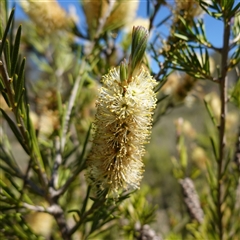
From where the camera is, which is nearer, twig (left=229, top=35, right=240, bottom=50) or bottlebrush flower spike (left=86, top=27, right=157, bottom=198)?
bottlebrush flower spike (left=86, top=27, right=157, bottom=198)

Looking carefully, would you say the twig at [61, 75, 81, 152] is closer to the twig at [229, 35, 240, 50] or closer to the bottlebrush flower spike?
the bottlebrush flower spike

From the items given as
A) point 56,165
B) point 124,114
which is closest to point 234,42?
point 124,114

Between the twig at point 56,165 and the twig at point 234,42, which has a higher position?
the twig at point 234,42

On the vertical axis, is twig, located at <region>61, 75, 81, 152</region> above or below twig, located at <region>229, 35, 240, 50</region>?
below

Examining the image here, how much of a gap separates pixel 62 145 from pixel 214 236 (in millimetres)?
330

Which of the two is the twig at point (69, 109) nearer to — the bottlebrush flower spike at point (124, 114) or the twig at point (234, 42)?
the bottlebrush flower spike at point (124, 114)

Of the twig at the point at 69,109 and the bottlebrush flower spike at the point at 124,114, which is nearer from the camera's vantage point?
the bottlebrush flower spike at the point at 124,114

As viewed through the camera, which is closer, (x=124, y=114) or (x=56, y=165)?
(x=124, y=114)

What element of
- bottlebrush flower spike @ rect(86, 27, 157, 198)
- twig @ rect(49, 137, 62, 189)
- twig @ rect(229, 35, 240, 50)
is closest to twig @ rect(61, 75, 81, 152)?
twig @ rect(49, 137, 62, 189)

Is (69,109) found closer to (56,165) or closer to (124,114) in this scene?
(56,165)

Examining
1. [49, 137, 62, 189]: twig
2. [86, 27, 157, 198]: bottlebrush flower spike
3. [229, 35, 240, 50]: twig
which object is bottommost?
[49, 137, 62, 189]: twig

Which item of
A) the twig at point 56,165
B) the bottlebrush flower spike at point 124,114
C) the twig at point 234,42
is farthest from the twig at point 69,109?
the twig at point 234,42

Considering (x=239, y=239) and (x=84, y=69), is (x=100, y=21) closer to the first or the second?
(x=84, y=69)

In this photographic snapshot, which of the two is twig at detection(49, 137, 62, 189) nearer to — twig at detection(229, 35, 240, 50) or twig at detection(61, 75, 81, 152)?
twig at detection(61, 75, 81, 152)
